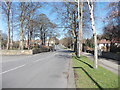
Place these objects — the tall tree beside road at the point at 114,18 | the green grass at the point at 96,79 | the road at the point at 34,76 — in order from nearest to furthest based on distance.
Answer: the green grass at the point at 96,79 < the road at the point at 34,76 < the tall tree beside road at the point at 114,18

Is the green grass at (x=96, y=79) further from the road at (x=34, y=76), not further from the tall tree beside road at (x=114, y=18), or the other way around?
the tall tree beside road at (x=114, y=18)

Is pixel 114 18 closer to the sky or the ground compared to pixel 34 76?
closer to the sky

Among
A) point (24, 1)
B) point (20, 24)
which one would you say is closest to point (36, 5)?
point (24, 1)

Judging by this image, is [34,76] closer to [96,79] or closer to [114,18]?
[96,79]

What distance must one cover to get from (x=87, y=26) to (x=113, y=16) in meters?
12.1

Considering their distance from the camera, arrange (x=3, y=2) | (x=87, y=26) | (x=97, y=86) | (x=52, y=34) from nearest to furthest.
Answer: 1. (x=97, y=86)
2. (x=87, y=26)
3. (x=3, y=2)
4. (x=52, y=34)

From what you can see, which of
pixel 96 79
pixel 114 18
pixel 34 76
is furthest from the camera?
pixel 114 18

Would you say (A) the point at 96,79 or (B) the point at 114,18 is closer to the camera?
(A) the point at 96,79

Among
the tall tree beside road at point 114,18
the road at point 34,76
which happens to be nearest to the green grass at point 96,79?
the road at point 34,76

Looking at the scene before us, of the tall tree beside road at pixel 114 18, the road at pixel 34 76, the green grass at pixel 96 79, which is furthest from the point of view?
the tall tree beside road at pixel 114 18

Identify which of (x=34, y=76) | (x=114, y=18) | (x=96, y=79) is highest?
(x=114, y=18)

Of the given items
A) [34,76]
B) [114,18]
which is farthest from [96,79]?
[114,18]

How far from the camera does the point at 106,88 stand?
18.1 ft

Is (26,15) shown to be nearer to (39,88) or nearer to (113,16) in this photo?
(113,16)
